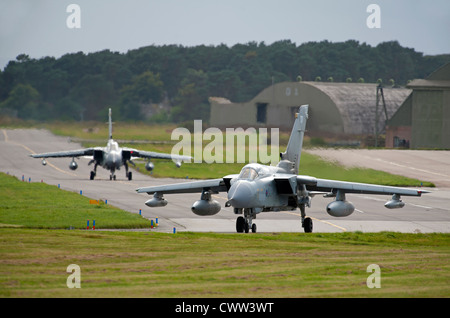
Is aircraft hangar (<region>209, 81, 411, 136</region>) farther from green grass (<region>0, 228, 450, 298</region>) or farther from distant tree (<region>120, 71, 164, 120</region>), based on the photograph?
green grass (<region>0, 228, 450, 298</region>)

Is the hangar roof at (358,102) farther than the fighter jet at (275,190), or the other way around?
the hangar roof at (358,102)

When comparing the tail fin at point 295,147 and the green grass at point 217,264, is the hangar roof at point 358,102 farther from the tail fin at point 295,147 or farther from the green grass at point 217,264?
the green grass at point 217,264

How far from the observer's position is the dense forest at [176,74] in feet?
296

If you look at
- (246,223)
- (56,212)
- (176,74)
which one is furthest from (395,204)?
(176,74)

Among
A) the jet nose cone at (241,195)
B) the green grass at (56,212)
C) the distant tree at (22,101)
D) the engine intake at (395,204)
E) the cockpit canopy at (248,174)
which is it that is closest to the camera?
the jet nose cone at (241,195)

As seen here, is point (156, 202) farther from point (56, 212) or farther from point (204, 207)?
point (56, 212)

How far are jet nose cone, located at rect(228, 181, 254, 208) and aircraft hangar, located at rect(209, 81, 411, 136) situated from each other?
5235 cm

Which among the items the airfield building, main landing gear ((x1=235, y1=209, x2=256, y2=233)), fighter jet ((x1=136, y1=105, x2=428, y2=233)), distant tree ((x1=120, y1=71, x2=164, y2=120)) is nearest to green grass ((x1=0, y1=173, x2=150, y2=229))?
fighter jet ((x1=136, y1=105, x2=428, y2=233))

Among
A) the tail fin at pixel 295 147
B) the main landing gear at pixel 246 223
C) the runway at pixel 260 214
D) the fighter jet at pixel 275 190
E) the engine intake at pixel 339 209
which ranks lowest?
the runway at pixel 260 214

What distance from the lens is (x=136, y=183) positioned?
53625 mm

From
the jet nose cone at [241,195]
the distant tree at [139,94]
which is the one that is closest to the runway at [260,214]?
the jet nose cone at [241,195]

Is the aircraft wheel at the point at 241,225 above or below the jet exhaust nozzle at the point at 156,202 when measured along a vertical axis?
below
